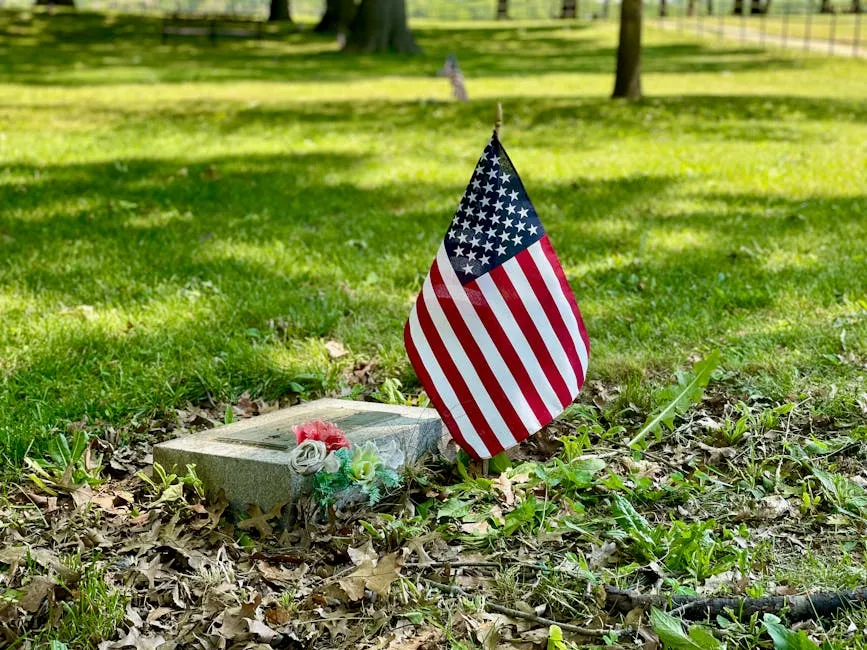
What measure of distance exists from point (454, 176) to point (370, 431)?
5727mm

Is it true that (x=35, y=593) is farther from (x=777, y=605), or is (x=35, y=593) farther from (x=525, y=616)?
(x=777, y=605)

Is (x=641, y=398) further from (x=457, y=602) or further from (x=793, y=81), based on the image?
(x=793, y=81)

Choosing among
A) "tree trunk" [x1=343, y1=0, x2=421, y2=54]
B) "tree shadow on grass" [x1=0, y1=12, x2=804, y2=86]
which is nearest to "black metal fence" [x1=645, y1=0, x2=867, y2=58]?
"tree shadow on grass" [x1=0, y1=12, x2=804, y2=86]

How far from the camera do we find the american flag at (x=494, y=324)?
11.3 feet

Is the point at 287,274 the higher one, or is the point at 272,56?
the point at 272,56

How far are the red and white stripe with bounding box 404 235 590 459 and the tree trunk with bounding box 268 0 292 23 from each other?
1350 inches

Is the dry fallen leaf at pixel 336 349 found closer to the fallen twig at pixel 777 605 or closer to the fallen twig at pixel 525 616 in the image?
the fallen twig at pixel 525 616

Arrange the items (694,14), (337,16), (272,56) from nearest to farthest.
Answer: (272,56), (337,16), (694,14)

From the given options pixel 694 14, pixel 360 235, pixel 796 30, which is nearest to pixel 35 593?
pixel 360 235

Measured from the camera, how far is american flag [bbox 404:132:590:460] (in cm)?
344

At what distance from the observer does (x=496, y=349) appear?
3443mm

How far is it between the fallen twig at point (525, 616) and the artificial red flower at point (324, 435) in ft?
1.87

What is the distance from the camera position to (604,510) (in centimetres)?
353

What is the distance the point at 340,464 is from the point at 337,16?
2966cm
